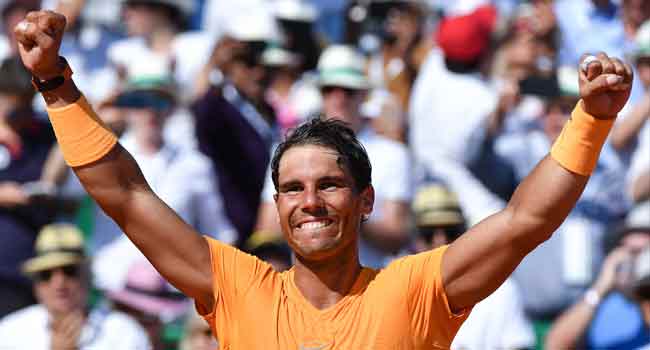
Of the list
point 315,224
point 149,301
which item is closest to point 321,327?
point 315,224

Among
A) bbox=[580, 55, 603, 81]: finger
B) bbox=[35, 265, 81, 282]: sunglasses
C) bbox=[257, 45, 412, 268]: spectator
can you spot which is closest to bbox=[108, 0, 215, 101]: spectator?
bbox=[257, 45, 412, 268]: spectator

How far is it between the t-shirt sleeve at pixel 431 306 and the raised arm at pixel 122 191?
56cm

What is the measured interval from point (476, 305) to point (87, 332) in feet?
6.12

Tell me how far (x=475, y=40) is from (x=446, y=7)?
88 centimetres

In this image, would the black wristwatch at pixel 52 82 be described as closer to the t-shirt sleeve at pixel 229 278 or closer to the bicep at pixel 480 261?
the t-shirt sleeve at pixel 229 278

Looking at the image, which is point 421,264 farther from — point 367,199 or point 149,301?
point 149,301

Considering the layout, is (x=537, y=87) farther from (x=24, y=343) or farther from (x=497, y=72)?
(x=24, y=343)

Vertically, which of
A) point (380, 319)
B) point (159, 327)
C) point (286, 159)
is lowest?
point (159, 327)

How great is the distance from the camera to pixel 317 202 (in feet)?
12.8

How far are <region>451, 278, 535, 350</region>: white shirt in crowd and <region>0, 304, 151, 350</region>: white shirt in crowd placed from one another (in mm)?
1581

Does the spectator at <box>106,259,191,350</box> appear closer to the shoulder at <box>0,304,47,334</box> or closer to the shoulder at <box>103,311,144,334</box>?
the shoulder at <box>103,311,144,334</box>

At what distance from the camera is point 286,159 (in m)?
4.01

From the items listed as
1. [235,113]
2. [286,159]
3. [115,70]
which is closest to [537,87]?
[235,113]

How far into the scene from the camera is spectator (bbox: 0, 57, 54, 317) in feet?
23.8
